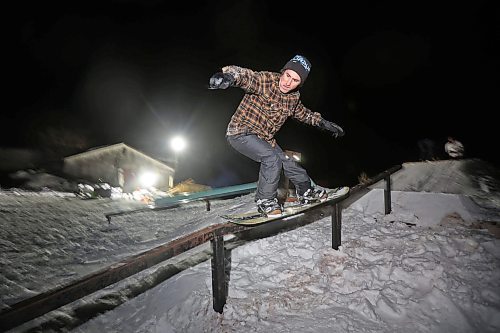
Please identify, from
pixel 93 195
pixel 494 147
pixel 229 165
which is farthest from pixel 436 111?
pixel 93 195

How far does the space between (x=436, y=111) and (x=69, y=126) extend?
68084 mm

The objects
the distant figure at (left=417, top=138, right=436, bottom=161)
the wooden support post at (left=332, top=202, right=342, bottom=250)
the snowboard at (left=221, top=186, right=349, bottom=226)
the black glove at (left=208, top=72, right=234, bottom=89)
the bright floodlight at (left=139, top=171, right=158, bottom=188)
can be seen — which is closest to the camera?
the black glove at (left=208, top=72, right=234, bottom=89)

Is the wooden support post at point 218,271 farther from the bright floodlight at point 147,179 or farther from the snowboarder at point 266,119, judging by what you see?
the bright floodlight at point 147,179

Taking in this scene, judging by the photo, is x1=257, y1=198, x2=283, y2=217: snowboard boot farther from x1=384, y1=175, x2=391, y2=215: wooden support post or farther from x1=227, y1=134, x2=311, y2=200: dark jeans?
x1=384, y1=175, x2=391, y2=215: wooden support post

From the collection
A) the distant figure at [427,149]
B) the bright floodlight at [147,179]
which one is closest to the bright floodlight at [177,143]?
the bright floodlight at [147,179]

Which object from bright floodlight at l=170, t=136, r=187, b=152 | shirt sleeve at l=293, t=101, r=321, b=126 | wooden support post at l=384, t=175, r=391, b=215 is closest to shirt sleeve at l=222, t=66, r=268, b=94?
shirt sleeve at l=293, t=101, r=321, b=126

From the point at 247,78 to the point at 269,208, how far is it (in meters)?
2.02

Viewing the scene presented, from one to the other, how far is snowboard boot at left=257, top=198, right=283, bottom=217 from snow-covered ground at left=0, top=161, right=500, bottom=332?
94cm

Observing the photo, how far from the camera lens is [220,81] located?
400cm

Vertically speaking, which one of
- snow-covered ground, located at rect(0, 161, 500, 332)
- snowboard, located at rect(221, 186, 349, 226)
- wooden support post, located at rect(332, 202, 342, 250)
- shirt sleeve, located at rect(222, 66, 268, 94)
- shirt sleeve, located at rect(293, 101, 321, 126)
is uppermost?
shirt sleeve, located at rect(222, 66, 268, 94)

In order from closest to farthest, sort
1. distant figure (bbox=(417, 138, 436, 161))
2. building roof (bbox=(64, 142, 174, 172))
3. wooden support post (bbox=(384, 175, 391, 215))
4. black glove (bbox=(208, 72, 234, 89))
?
black glove (bbox=(208, 72, 234, 89)), wooden support post (bbox=(384, 175, 391, 215)), distant figure (bbox=(417, 138, 436, 161)), building roof (bbox=(64, 142, 174, 172))

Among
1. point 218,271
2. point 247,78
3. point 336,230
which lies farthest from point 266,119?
point 218,271

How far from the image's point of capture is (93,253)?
8438mm

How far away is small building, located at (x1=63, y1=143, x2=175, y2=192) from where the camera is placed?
27578mm
